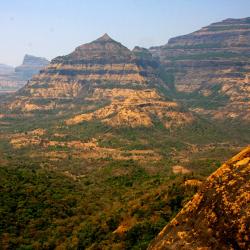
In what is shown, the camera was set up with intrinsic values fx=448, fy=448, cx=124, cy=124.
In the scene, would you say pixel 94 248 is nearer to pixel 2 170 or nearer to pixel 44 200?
pixel 44 200

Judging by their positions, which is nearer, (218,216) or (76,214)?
(218,216)

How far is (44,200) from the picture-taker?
94.8 m

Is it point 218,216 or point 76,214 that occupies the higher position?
point 218,216

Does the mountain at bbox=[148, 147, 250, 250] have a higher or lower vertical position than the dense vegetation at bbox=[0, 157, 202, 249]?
higher

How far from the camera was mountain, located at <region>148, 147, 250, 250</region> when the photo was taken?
76.9ft

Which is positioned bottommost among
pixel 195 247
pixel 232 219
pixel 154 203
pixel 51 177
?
pixel 51 177

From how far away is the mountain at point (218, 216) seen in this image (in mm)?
23453

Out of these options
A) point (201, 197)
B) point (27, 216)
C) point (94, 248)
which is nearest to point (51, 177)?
point (27, 216)

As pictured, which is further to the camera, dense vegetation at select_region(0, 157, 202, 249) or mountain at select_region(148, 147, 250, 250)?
dense vegetation at select_region(0, 157, 202, 249)

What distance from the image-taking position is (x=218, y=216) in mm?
24484

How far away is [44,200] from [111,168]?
87.7m

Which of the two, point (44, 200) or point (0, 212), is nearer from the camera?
point (0, 212)

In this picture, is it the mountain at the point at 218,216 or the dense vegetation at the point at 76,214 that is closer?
the mountain at the point at 218,216

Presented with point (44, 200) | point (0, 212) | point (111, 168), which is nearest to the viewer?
point (0, 212)
